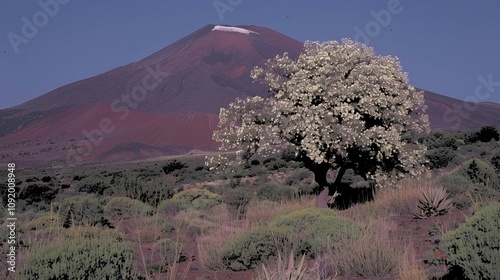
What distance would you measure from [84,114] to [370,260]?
104 metres

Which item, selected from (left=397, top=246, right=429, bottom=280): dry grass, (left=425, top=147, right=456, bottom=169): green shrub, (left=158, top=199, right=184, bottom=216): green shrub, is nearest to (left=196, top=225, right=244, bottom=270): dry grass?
(left=397, top=246, right=429, bottom=280): dry grass

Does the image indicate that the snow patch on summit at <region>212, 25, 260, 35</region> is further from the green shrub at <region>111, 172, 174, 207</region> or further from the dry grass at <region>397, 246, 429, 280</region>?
the dry grass at <region>397, 246, 429, 280</region>

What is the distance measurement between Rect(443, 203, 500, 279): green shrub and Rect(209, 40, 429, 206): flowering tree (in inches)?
238

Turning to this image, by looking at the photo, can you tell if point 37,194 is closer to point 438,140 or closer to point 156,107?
point 438,140

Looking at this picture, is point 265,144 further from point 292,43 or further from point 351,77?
point 292,43

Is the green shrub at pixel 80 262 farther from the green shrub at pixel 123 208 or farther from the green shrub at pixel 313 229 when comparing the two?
the green shrub at pixel 123 208

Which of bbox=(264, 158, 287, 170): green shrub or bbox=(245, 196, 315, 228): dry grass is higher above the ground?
bbox=(245, 196, 315, 228): dry grass

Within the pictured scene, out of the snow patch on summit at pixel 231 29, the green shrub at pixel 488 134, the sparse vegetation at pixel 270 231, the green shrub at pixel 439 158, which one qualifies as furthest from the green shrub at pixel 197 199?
the snow patch on summit at pixel 231 29

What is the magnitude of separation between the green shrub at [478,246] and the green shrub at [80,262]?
10.3 feet

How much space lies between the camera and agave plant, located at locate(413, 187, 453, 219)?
32.2ft

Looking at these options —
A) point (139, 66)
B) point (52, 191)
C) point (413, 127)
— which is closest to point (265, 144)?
point (413, 127)

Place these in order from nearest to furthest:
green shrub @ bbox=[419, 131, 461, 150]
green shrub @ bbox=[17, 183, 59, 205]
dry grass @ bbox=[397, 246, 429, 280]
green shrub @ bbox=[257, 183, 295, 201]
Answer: dry grass @ bbox=[397, 246, 429, 280]
green shrub @ bbox=[257, 183, 295, 201]
green shrub @ bbox=[17, 183, 59, 205]
green shrub @ bbox=[419, 131, 461, 150]

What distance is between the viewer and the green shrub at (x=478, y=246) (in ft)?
16.1

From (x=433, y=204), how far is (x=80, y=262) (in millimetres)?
6405
